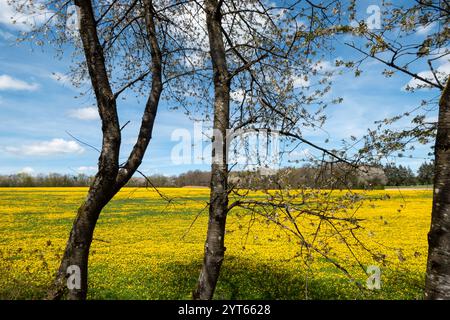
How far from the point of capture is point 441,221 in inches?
205

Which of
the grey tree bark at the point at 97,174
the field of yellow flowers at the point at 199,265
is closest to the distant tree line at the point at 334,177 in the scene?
the field of yellow flowers at the point at 199,265

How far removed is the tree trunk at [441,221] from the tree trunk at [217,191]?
327 centimetres

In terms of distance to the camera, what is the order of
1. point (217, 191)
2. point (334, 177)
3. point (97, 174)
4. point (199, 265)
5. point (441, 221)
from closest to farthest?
point (441, 221) → point (334, 177) → point (217, 191) → point (97, 174) → point (199, 265)

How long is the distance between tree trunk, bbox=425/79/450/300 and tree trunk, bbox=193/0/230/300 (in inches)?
129

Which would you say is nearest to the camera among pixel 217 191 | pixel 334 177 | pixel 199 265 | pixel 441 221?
pixel 441 221

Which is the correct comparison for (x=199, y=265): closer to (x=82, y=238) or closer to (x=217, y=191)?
(x=82, y=238)

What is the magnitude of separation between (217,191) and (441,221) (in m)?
3.54

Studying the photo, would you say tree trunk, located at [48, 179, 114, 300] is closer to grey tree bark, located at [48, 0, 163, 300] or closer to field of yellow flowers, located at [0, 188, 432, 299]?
grey tree bark, located at [48, 0, 163, 300]

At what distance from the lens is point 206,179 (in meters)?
6.73

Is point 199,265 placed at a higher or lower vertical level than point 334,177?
lower

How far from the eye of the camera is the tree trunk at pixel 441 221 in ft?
16.8

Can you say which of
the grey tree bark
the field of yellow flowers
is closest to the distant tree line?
the field of yellow flowers

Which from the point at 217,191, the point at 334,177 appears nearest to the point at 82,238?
the point at 217,191

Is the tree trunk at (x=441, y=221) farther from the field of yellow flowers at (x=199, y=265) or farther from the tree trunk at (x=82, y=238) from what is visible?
the tree trunk at (x=82, y=238)
